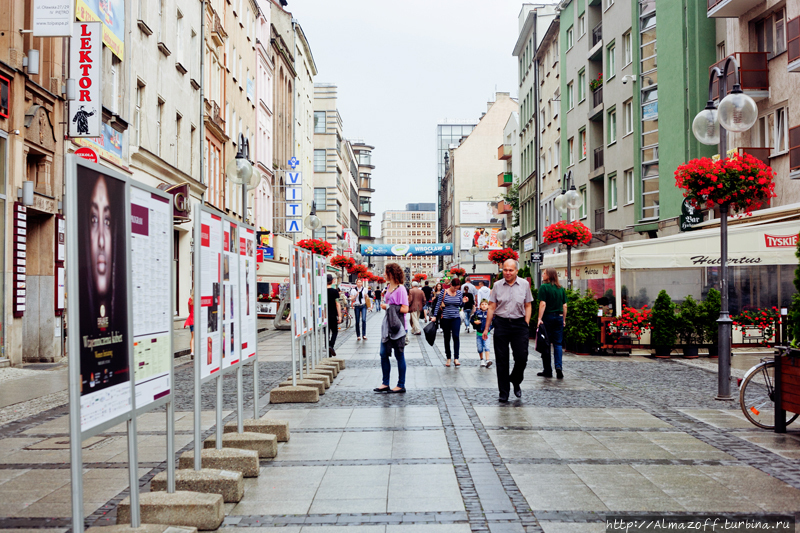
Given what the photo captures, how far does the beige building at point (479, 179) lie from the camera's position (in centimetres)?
9831

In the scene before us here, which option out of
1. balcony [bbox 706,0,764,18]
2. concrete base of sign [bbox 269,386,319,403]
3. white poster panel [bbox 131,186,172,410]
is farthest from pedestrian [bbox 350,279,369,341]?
white poster panel [bbox 131,186,172,410]

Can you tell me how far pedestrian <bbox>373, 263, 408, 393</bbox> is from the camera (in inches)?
483

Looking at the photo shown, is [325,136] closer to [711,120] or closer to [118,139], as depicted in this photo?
[118,139]

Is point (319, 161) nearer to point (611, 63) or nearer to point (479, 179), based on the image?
point (479, 179)

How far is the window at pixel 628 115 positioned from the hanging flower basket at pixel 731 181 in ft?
78.2

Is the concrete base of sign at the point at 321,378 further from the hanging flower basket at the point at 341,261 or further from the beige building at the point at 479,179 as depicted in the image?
the beige building at the point at 479,179

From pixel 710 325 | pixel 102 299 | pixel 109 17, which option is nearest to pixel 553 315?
pixel 710 325

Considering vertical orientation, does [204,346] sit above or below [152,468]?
above

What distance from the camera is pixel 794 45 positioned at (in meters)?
21.6

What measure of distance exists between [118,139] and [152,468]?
1619 centimetres

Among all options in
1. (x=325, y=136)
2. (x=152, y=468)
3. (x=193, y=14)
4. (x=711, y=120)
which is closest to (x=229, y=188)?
(x=193, y=14)

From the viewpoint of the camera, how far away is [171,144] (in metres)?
27.2

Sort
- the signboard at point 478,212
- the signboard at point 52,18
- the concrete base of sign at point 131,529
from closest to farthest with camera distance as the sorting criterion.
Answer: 1. the concrete base of sign at point 131,529
2. the signboard at point 52,18
3. the signboard at point 478,212

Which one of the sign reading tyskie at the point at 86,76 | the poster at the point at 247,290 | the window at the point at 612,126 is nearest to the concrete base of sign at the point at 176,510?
the poster at the point at 247,290
